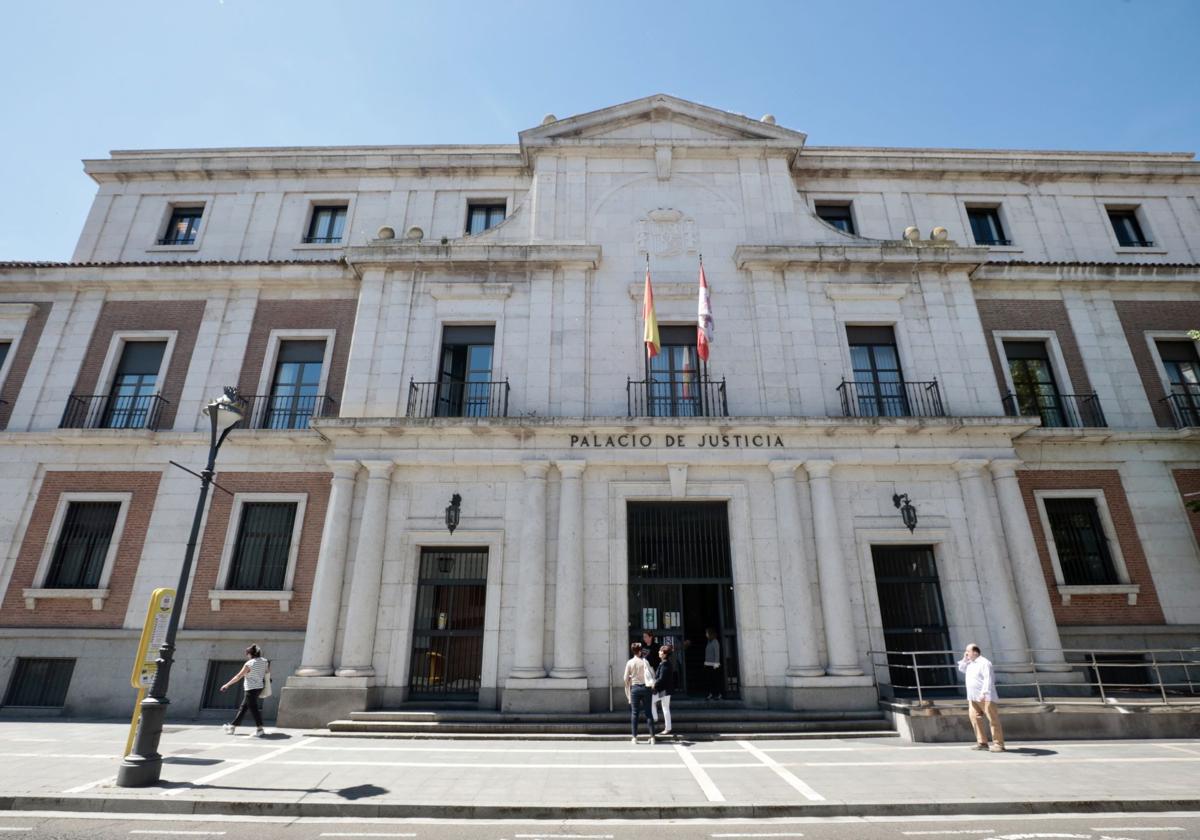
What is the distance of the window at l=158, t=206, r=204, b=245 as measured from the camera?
18094 millimetres

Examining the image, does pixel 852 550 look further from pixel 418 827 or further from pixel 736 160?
pixel 736 160

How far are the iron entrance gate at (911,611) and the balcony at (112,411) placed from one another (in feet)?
59.8

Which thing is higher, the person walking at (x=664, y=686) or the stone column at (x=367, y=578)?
the stone column at (x=367, y=578)

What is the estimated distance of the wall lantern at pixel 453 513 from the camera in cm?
1260

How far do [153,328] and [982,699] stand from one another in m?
21.0

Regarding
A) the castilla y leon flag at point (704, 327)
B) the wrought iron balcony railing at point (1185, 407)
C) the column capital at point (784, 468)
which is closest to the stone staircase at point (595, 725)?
the column capital at point (784, 468)

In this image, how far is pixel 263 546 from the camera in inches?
548

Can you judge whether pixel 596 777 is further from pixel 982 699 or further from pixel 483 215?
pixel 483 215

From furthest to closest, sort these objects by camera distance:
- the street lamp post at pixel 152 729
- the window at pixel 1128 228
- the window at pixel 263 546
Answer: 1. the window at pixel 1128 228
2. the window at pixel 263 546
3. the street lamp post at pixel 152 729

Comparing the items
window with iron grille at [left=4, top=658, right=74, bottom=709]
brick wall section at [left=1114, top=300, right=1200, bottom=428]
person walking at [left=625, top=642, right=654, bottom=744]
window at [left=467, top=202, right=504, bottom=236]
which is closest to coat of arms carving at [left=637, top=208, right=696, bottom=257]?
window at [left=467, top=202, right=504, bottom=236]

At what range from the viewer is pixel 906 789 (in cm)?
734

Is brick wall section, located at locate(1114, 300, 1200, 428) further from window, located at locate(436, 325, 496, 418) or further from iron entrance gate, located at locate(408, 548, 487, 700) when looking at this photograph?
iron entrance gate, located at locate(408, 548, 487, 700)

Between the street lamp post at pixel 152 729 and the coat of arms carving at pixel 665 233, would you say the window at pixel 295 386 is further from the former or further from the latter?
the coat of arms carving at pixel 665 233

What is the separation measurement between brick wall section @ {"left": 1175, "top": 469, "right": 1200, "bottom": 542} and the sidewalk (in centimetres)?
753
